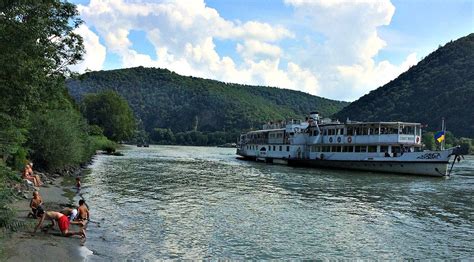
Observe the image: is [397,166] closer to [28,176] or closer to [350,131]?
[350,131]

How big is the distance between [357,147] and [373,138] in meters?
3.27

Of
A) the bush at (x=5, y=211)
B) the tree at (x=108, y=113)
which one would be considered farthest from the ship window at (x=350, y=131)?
the tree at (x=108, y=113)

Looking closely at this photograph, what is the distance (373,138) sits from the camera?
5178cm

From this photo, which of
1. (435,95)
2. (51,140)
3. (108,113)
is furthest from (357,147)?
(108,113)

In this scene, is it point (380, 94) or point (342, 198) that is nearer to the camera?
point (342, 198)

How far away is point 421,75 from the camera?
13588cm

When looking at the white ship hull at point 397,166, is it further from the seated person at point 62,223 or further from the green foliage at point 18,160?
the seated person at point 62,223

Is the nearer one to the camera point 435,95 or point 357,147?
point 357,147

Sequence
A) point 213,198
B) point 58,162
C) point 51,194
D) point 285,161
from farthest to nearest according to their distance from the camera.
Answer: point 285,161, point 58,162, point 213,198, point 51,194

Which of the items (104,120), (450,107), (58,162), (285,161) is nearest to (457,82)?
(450,107)

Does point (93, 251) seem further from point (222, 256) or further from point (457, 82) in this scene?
point (457, 82)

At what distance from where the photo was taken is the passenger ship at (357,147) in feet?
160

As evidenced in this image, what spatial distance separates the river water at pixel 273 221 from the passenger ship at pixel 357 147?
13.0 metres

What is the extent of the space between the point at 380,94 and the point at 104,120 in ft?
308
